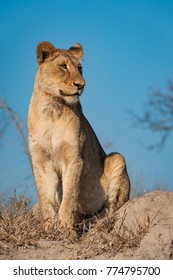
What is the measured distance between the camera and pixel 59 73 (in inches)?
318

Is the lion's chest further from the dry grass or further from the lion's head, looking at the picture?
the dry grass

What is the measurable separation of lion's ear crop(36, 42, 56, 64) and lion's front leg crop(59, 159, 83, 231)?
140 cm

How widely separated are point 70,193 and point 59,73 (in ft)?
5.03

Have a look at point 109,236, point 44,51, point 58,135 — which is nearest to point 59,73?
point 44,51

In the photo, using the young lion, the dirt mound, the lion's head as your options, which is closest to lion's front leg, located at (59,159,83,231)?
the young lion

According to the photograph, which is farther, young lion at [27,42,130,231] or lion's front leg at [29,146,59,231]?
lion's front leg at [29,146,59,231]

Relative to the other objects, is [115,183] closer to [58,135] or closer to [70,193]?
[70,193]

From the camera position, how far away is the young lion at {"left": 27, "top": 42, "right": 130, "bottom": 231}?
26.5 ft

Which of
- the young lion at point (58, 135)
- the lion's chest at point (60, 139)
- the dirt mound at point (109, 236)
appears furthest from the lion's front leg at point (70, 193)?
the dirt mound at point (109, 236)

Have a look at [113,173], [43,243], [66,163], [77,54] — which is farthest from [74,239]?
[77,54]
